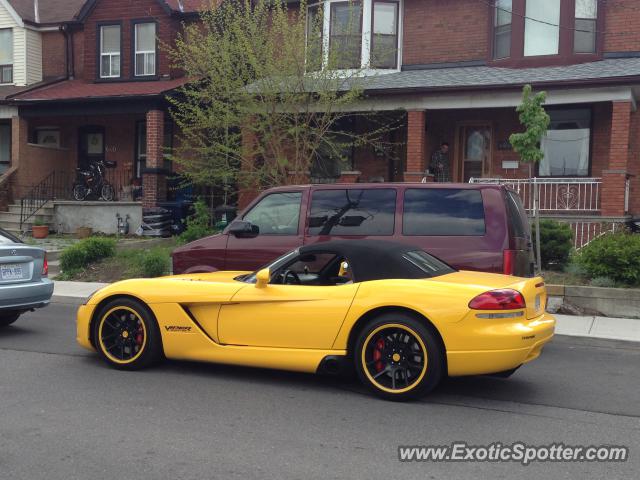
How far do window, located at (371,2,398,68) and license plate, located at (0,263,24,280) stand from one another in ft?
41.0

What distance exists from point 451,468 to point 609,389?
2829mm

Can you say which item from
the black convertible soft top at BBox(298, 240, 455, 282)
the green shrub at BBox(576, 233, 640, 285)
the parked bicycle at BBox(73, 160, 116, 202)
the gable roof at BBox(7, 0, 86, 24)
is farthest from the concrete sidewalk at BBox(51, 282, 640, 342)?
the gable roof at BBox(7, 0, 86, 24)

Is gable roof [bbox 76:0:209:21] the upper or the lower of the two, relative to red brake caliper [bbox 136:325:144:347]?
upper

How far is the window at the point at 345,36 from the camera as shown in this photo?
1538cm

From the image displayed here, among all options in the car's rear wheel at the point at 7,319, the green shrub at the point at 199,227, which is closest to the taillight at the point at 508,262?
the car's rear wheel at the point at 7,319

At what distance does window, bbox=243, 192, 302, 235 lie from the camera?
27.6 feet

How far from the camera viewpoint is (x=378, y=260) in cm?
598

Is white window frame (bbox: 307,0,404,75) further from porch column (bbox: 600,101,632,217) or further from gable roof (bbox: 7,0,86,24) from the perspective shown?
gable roof (bbox: 7,0,86,24)

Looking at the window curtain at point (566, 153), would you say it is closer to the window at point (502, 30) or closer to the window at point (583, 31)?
the window at point (583, 31)

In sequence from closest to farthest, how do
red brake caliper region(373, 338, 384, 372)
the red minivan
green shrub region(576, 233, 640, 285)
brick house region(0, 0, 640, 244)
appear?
red brake caliper region(373, 338, 384, 372)
the red minivan
green shrub region(576, 233, 640, 285)
brick house region(0, 0, 640, 244)

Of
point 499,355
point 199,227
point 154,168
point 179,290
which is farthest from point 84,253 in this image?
point 499,355

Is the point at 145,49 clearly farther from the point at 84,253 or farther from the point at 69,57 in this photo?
the point at 84,253

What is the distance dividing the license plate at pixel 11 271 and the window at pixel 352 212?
3.69 meters

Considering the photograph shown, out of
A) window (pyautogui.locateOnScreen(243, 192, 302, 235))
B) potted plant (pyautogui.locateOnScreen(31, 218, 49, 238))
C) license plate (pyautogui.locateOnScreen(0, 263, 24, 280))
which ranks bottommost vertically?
potted plant (pyautogui.locateOnScreen(31, 218, 49, 238))
